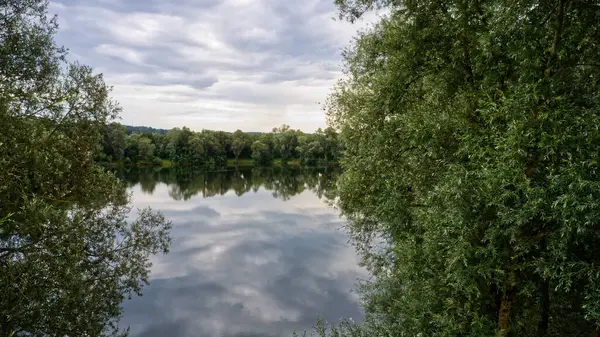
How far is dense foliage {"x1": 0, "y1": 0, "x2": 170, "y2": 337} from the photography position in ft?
31.2

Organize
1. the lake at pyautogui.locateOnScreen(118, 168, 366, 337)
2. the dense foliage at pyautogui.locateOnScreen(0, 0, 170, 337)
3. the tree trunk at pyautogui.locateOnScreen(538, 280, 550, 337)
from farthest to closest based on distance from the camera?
the lake at pyautogui.locateOnScreen(118, 168, 366, 337)
the dense foliage at pyautogui.locateOnScreen(0, 0, 170, 337)
the tree trunk at pyautogui.locateOnScreen(538, 280, 550, 337)

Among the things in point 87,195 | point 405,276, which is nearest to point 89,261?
point 87,195

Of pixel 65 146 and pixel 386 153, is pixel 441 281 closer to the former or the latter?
pixel 386 153

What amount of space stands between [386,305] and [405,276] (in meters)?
4.05

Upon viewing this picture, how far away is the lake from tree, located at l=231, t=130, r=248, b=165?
78.8m

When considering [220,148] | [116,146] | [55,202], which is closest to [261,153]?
[220,148]

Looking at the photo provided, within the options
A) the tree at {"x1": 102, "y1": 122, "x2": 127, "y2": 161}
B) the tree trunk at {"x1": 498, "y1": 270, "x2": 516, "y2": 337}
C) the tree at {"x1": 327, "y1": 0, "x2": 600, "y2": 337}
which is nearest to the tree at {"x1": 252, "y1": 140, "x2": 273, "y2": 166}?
the tree at {"x1": 102, "y1": 122, "x2": 127, "y2": 161}

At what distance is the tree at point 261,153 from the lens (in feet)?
427

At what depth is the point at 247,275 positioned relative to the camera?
88.9 ft

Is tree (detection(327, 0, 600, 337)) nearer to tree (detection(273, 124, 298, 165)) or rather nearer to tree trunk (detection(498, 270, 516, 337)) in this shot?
tree trunk (detection(498, 270, 516, 337))

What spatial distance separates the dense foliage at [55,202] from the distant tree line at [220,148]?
9496 cm

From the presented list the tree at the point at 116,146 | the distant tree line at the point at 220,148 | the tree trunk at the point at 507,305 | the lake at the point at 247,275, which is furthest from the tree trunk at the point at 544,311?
the distant tree line at the point at 220,148

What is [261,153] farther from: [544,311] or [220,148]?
[544,311]

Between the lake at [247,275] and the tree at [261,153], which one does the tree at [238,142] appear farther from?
the lake at [247,275]
